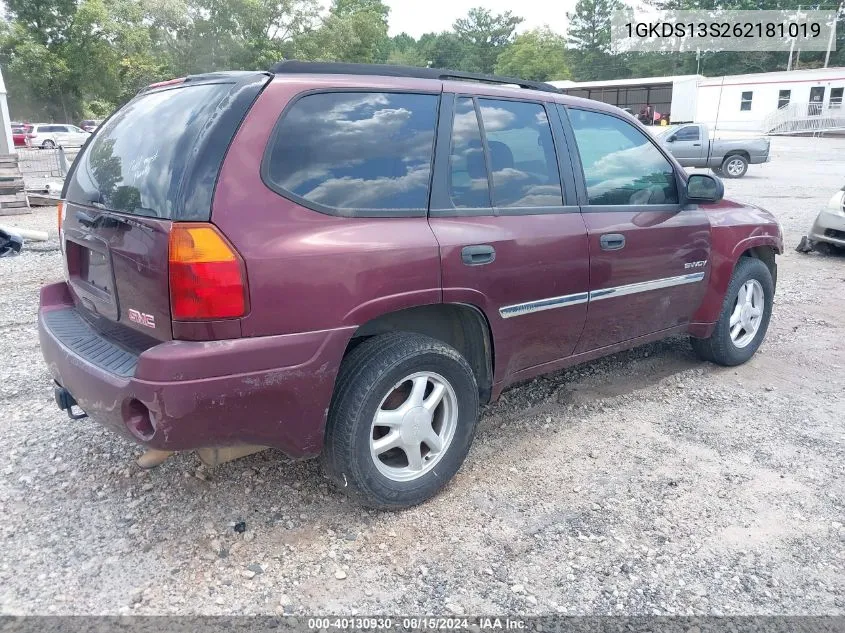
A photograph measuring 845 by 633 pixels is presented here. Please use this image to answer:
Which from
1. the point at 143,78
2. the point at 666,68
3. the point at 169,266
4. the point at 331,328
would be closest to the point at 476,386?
the point at 331,328

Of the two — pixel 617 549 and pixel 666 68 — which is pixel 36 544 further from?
pixel 666 68

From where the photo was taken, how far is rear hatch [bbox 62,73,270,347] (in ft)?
7.68

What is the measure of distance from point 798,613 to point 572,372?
232 cm

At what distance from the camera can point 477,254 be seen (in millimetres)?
2947

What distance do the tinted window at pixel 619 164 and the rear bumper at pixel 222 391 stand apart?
181cm

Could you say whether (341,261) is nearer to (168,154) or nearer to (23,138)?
(168,154)

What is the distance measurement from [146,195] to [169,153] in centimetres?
18

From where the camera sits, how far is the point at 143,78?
136ft

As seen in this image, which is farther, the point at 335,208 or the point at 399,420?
the point at 399,420

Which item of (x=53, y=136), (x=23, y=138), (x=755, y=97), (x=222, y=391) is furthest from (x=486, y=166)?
(x=755, y=97)

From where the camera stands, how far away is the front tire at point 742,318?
4531mm

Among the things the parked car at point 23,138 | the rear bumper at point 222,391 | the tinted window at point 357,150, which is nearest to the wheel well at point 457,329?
the rear bumper at point 222,391

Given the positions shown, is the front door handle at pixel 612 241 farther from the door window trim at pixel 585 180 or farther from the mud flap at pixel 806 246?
the mud flap at pixel 806 246

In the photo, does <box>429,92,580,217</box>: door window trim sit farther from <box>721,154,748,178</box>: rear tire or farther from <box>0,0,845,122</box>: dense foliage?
<box>0,0,845,122</box>: dense foliage
